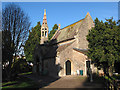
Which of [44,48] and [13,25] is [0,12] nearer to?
[13,25]

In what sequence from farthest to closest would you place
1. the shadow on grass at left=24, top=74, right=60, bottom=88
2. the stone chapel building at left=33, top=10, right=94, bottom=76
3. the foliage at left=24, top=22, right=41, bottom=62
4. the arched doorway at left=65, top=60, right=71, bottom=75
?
the foliage at left=24, top=22, right=41, bottom=62 → the arched doorway at left=65, top=60, right=71, bottom=75 → the stone chapel building at left=33, top=10, right=94, bottom=76 → the shadow on grass at left=24, top=74, right=60, bottom=88

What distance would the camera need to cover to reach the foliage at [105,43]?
1945cm

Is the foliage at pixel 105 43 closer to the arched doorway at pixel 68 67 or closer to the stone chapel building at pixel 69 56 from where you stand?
the stone chapel building at pixel 69 56

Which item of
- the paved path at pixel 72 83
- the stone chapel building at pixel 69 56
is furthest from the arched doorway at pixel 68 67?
the paved path at pixel 72 83

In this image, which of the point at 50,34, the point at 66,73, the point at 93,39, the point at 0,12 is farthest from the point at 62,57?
the point at 50,34

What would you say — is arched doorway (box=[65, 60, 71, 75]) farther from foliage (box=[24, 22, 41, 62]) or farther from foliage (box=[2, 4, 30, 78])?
foliage (box=[24, 22, 41, 62])

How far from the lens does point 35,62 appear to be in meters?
30.8

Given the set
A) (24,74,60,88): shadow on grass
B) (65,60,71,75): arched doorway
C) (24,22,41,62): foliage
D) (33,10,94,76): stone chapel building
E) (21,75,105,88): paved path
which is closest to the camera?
(21,75,105,88): paved path

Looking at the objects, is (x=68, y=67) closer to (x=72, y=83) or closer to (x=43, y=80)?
(x=43, y=80)

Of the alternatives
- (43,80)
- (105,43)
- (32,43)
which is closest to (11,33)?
(43,80)

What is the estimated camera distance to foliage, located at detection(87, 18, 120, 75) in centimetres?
1945

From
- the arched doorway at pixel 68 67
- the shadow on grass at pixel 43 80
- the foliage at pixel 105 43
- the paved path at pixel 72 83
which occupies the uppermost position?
the foliage at pixel 105 43

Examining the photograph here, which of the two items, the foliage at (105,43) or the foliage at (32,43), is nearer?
the foliage at (105,43)

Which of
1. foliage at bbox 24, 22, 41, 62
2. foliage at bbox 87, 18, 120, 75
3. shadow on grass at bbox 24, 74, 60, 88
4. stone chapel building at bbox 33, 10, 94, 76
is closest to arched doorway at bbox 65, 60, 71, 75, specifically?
stone chapel building at bbox 33, 10, 94, 76
